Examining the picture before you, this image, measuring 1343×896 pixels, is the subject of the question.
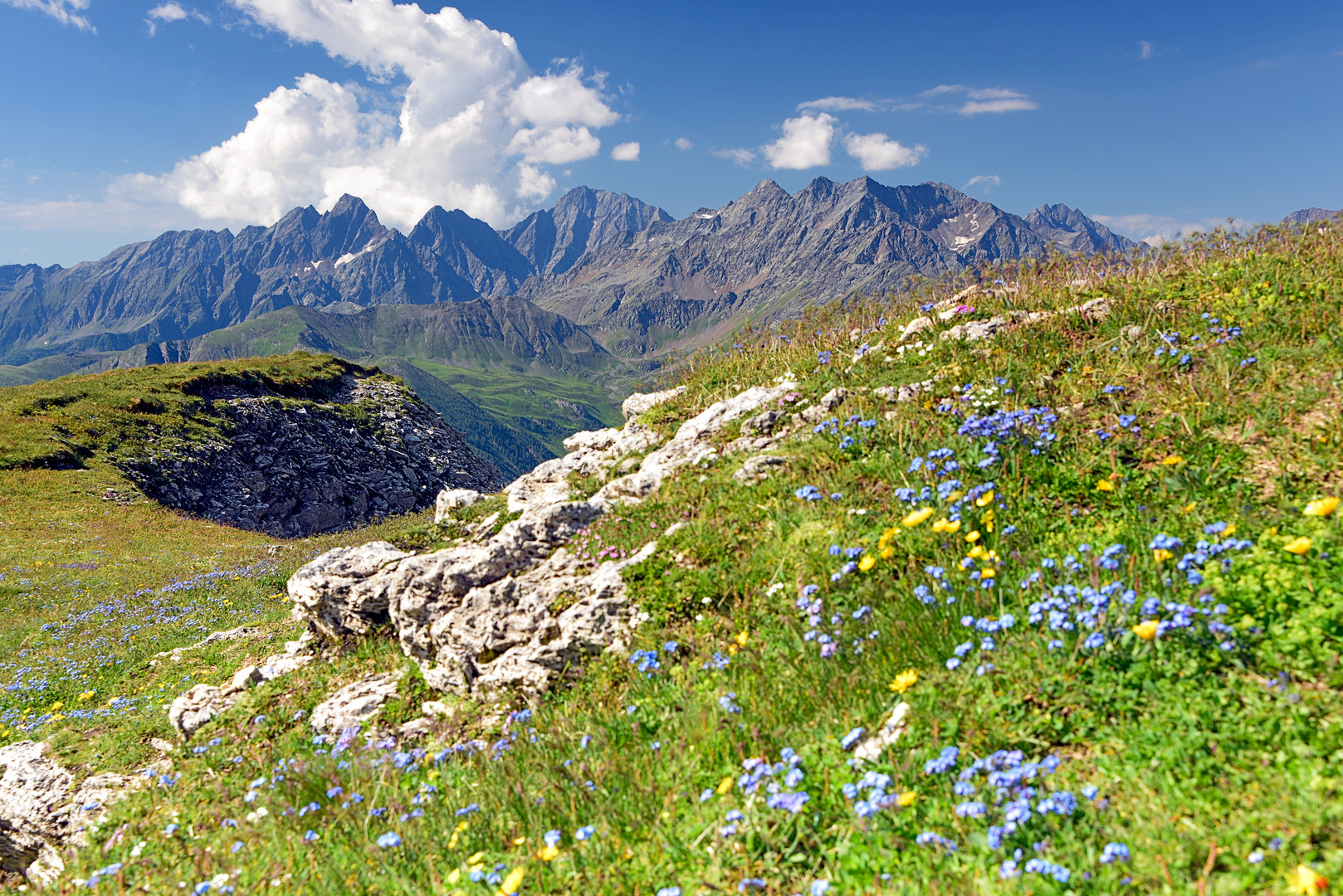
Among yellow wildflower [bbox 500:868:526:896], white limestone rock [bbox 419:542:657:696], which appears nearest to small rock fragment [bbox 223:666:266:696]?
white limestone rock [bbox 419:542:657:696]

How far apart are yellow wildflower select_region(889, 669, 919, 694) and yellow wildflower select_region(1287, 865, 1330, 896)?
5.86 ft

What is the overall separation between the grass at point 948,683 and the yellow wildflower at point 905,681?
0.06 m

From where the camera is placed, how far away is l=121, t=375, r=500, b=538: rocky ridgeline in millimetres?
43125

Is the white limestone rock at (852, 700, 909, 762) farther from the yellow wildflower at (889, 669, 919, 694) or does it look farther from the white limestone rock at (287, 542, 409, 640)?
the white limestone rock at (287, 542, 409, 640)

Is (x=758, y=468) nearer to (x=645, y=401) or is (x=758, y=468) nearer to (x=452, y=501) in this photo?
(x=645, y=401)

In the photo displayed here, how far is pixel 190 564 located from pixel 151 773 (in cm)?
2083

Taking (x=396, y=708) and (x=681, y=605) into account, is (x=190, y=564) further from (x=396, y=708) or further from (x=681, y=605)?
(x=681, y=605)

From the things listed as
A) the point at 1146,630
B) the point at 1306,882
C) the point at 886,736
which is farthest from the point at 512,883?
the point at 1146,630

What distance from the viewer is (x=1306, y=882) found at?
2.36m

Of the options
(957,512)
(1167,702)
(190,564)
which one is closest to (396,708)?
(957,512)

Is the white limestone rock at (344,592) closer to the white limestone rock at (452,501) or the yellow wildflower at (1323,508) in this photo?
the white limestone rock at (452,501)

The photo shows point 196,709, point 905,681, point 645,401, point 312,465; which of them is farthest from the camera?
point 312,465

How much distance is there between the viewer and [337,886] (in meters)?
4.07

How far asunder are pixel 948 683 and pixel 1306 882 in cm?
182
